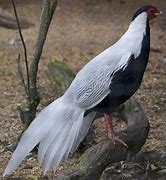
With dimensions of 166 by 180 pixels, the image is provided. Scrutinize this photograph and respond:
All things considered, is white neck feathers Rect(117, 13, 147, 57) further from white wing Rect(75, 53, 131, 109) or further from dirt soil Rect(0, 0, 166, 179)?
dirt soil Rect(0, 0, 166, 179)

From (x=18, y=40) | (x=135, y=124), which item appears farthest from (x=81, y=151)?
(x=18, y=40)

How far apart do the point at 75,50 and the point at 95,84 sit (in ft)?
11.9

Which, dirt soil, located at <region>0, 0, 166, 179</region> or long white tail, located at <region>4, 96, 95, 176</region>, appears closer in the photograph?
long white tail, located at <region>4, 96, 95, 176</region>

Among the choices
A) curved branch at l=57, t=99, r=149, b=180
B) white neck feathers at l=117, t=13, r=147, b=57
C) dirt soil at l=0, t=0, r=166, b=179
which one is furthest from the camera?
dirt soil at l=0, t=0, r=166, b=179

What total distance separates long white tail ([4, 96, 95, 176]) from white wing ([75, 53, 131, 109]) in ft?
0.24

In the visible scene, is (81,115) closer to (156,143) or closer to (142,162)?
(142,162)

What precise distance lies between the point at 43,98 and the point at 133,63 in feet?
7.29

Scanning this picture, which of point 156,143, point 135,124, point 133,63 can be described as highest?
point 133,63

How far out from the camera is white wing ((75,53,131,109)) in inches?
128

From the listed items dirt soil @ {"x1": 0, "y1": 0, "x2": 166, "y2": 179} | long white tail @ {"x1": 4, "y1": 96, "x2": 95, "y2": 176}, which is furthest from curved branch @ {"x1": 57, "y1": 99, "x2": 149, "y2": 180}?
dirt soil @ {"x1": 0, "y1": 0, "x2": 166, "y2": 179}

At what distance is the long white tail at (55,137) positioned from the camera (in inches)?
128

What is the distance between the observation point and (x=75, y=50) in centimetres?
688

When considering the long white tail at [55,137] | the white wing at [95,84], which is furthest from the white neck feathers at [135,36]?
the long white tail at [55,137]

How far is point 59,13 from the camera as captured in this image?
28.1ft
